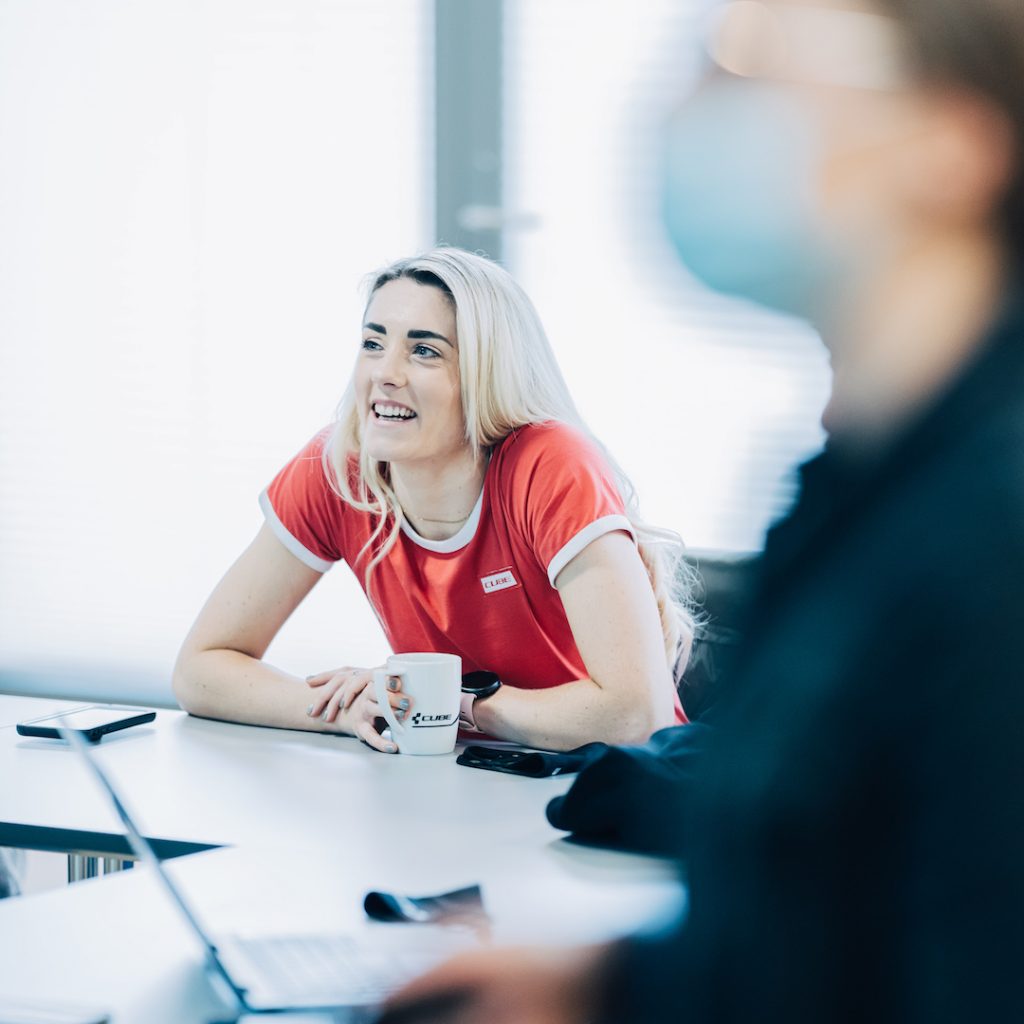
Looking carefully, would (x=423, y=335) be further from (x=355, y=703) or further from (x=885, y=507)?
(x=885, y=507)

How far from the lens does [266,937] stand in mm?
923

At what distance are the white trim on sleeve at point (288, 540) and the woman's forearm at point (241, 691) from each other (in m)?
0.19

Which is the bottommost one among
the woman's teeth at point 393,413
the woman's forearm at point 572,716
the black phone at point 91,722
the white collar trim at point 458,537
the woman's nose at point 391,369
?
the black phone at point 91,722

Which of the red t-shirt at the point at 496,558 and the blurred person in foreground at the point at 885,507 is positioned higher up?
the blurred person in foreground at the point at 885,507

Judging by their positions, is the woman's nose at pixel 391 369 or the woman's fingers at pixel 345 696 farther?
the woman's nose at pixel 391 369

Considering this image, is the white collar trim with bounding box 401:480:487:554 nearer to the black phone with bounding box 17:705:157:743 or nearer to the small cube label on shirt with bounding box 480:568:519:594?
the small cube label on shirt with bounding box 480:568:519:594

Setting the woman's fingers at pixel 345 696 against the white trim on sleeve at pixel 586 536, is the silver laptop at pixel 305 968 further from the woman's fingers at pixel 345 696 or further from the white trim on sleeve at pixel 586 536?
the white trim on sleeve at pixel 586 536

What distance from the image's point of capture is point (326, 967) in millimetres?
850

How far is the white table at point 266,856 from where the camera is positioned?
0.87 m

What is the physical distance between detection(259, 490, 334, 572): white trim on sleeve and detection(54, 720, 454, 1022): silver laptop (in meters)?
1.04

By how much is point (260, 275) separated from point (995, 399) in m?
2.75

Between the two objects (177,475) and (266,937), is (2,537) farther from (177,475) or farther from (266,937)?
(266,937)

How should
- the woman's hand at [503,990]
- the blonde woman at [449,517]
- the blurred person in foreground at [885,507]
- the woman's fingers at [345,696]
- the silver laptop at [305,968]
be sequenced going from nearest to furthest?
the blurred person in foreground at [885,507] → the woman's hand at [503,990] → the silver laptop at [305,968] → the woman's fingers at [345,696] → the blonde woman at [449,517]

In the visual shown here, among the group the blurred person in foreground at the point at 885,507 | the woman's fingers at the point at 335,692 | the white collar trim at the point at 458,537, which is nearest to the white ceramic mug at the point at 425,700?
the woman's fingers at the point at 335,692
